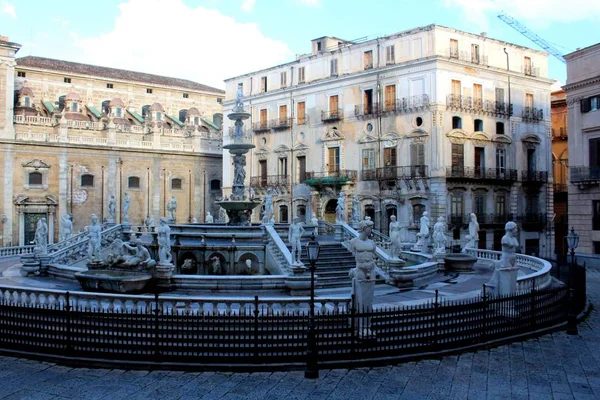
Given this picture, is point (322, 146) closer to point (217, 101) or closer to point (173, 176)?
point (173, 176)

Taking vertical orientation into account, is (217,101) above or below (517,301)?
above

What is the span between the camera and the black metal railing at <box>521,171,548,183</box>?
39156 millimetres

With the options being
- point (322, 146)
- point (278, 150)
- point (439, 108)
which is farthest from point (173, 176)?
point (439, 108)

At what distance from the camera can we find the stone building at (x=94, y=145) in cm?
4038

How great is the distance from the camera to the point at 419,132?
3584cm

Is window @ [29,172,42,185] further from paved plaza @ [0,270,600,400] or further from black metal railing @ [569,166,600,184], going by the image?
black metal railing @ [569,166,600,184]

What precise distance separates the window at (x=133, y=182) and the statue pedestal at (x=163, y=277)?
2986cm

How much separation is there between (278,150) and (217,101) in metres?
16.3

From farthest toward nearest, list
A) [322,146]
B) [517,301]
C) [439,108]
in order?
[322,146]
[439,108]
[517,301]

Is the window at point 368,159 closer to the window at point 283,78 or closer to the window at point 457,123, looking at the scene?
the window at point 457,123

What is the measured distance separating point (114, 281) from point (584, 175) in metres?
24.6

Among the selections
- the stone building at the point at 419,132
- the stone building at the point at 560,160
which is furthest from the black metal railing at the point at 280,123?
the stone building at the point at 560,160

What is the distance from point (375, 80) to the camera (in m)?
38.3

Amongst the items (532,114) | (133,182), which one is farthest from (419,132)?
(133,182)
